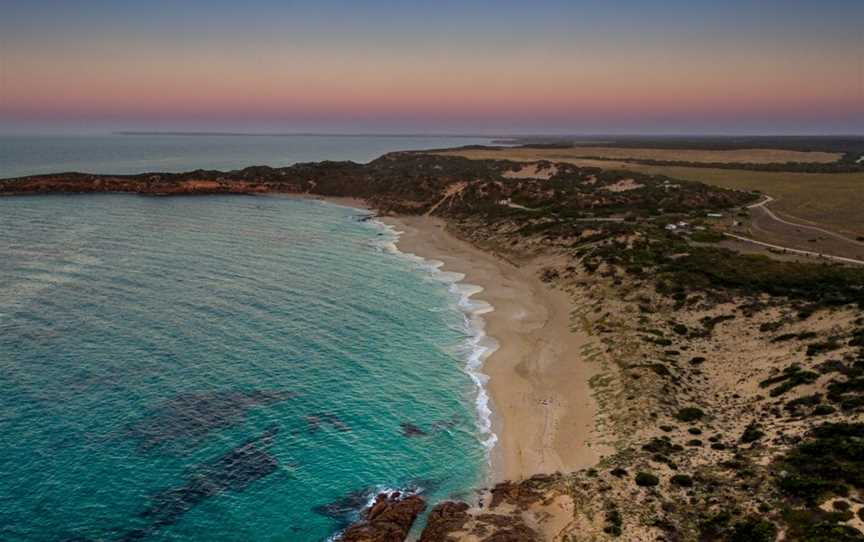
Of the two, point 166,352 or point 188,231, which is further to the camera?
point 188,231

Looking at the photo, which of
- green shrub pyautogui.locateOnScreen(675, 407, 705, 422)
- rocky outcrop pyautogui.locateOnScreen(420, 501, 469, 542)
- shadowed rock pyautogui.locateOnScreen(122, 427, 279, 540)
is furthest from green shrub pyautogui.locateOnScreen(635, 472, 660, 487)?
shadowed rock pyautogui.locateOnScreen(122, 427, 279, 540)

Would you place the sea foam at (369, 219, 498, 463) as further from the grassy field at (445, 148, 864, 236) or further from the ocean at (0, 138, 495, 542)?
the grassy field at (445, 148, 864, 236)

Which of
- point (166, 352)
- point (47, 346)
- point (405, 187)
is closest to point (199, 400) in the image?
point (166, 352)

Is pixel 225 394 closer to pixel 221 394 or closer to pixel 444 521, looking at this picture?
pixel 221 394

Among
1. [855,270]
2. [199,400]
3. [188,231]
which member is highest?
[188,231]

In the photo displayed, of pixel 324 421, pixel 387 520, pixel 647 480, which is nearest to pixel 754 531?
pixel 647 480

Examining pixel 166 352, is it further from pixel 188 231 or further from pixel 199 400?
pixel 188 231

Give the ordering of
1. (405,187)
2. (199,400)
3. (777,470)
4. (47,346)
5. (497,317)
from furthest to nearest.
→ (405,187)
(497,317)
(47,346)
(199,400)
(777,470)
